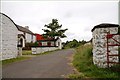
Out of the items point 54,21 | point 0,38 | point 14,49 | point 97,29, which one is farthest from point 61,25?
point 97,29

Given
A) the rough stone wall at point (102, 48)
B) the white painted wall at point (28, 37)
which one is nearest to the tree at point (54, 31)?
the white painted wall at point (28, 37)

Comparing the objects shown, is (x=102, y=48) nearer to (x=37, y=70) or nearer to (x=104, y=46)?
(x=104, y=46)

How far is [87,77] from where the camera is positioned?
8305 millimetres

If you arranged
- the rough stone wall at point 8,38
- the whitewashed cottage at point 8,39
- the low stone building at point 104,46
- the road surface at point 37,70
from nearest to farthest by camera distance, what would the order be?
the road surface at point 37,70 < the low stone building at point 104,46 < the whitewashed cottage at point 8,39 < the rough stone wall at point 8,38

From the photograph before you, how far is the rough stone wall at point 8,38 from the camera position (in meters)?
17.4

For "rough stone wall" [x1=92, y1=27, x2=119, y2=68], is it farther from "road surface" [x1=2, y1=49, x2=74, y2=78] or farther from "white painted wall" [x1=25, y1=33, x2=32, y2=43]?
A: "white painted wall" [x1=25, y1=33, x2=32, y2=43]

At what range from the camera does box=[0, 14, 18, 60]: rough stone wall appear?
1741cm

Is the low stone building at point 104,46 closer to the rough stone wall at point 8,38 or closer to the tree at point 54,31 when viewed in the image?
the rough stone wall at point 8,38

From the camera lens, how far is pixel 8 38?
18.5 metres

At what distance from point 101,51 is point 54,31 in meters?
37.2

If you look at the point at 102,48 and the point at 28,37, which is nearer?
the point at 102,48

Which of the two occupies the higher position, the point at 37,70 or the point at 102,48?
the point at 102,48

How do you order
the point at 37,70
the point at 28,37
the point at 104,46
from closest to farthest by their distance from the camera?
the point at 104,46 → the point at 37,70 → the point at 28,37

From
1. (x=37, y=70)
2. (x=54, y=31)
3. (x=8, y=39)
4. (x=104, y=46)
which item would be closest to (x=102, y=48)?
(x=104, y=46)
